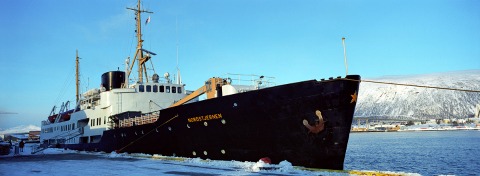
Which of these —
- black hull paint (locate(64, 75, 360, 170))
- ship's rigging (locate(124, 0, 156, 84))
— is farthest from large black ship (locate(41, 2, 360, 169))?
ship's rigging (locate(124, 0, 156, 84))

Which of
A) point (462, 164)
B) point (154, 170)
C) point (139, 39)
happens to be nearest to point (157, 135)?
point (154, 170)

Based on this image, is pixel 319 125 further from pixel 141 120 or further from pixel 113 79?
pixel 113 79

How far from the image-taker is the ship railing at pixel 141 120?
19062 millimetres

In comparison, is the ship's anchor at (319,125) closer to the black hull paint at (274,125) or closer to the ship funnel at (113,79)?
the black hull paint at (274,125)

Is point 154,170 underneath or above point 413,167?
above

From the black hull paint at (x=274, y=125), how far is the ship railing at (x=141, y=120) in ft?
4.16

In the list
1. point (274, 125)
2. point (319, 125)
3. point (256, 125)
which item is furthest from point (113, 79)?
point (319, 125)

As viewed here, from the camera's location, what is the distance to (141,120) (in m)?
20.3

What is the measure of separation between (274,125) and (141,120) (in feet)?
31.1

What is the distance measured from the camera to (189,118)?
17.0m

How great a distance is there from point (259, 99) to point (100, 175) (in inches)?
273

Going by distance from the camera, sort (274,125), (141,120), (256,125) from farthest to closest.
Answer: (141,120) → (256,125) → (274,125)

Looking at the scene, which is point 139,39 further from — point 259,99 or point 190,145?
point 259,99

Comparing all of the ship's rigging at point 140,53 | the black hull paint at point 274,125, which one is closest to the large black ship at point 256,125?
the black hull paint at point 274,125
